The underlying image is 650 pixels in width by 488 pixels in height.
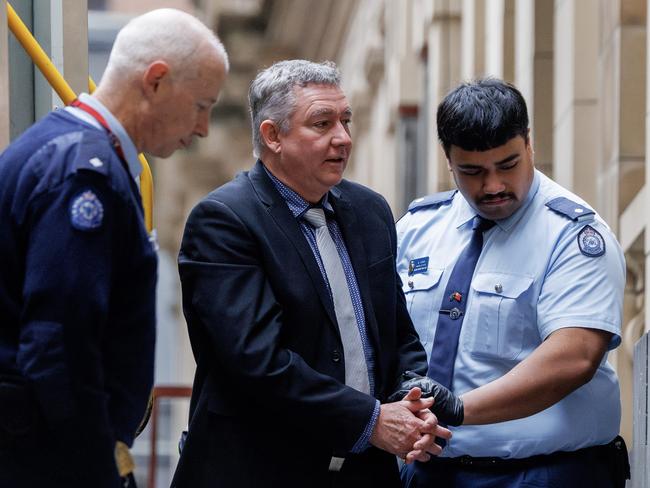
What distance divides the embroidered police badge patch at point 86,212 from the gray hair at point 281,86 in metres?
1.50

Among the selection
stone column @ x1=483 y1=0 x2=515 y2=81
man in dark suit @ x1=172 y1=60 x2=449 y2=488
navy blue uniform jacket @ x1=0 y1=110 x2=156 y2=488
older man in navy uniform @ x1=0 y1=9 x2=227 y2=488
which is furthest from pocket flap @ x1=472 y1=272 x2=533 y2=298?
stone column @ x1=483 y1=0 x2=515 y2=81

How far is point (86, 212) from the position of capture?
4.05m

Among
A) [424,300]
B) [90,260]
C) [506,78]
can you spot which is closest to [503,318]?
[424,300]

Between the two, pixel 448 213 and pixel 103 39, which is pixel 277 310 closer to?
pixel 448 213

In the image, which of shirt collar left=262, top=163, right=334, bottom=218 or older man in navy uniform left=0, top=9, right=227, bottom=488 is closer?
older man in navy uniform left=0, top=9, right=227, bottom=488

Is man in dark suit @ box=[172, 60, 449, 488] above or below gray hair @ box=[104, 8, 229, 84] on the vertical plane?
below

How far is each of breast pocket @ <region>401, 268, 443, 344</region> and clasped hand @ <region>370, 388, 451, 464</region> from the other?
591 mm

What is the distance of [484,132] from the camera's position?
564 cm

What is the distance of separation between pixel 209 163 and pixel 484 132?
145ft

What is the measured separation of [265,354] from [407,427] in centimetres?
54

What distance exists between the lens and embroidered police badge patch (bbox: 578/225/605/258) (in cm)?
565

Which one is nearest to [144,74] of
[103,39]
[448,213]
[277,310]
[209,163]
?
[277,310]

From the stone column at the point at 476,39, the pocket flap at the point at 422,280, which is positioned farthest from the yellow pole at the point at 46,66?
the stone column at the point at 476,39

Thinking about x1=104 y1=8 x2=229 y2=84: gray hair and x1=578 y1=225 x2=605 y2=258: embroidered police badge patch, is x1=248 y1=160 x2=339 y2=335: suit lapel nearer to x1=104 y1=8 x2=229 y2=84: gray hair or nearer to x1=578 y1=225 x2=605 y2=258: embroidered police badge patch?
x1=578 y1=225 x2=605 y2=258: embroidered police badge patch
